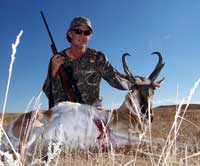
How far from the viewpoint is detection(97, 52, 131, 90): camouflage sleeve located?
7.34 m

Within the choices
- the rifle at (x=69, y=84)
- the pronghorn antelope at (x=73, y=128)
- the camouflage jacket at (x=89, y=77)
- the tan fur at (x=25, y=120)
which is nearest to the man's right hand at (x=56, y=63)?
the rifle at (x=69, y=84)

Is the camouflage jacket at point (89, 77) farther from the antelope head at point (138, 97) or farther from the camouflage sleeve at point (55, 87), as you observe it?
the antelope head at point (138, 97)

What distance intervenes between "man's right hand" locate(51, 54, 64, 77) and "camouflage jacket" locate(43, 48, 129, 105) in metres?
0.17

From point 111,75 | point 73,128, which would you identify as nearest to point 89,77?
point 111,75

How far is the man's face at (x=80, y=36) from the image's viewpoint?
752 centimetres

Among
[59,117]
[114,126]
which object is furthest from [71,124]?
[114,126]

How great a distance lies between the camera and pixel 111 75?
749cm

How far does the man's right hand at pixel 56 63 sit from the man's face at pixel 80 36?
0.56 m

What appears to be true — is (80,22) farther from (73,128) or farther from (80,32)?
(73,128)

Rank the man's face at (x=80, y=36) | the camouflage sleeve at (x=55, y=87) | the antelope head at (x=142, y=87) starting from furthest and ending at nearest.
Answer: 1. the man's face at (x=80, y=36)
2. the camouflage sleeve at (x=55, y=87)
3. the antelope head at (x=142, y=87)

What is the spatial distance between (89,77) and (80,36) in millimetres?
756

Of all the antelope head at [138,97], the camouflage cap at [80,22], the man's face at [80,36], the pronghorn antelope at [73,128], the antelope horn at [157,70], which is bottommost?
the pronghorn antelope at [73,128]

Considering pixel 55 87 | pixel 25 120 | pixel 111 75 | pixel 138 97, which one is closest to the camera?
pixel 25 120

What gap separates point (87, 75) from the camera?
Result: 7.52 meters
